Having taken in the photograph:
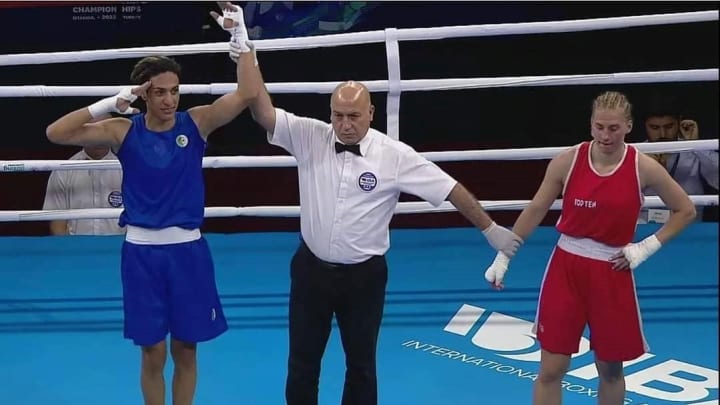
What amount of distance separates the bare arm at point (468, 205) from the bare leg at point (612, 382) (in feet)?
2.01

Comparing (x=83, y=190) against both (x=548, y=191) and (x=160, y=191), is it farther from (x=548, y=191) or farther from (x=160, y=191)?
(x=548, y=191)

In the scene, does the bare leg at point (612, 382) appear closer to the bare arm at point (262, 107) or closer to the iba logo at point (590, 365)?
the iba logo at point (590, 365)

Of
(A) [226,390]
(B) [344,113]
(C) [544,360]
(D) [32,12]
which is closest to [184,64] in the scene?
(D) [32,12]

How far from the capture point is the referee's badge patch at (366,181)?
10.8ft

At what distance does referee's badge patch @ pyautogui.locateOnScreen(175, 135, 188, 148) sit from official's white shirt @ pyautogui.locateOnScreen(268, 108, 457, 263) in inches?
14.4

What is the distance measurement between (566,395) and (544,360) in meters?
0.58

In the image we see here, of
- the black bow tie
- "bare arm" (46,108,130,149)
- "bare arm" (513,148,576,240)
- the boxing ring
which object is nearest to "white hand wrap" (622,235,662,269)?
"bare arm" (513,148,576,240)

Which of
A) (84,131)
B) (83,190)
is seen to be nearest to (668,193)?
(84,131)

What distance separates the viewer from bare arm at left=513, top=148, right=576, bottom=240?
3348 mm

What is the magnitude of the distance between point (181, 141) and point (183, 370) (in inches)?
31.1

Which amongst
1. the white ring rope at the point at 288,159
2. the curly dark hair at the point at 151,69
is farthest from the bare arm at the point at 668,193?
the curly dark hair at the point at 151,69

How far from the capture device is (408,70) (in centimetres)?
618

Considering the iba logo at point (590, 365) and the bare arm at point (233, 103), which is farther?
the iba logo at point (590, 365)

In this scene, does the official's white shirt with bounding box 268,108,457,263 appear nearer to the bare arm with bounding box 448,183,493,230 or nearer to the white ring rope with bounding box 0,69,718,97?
the bare arm with bounding box 448,183,493,230
